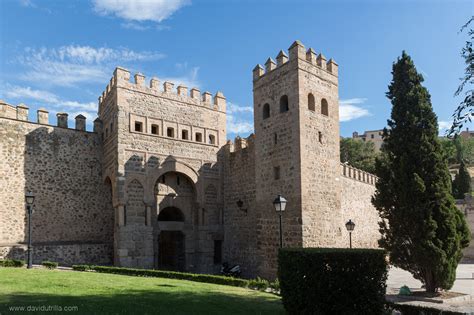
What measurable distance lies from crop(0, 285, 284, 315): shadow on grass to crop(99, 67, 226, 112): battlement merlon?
12965mm

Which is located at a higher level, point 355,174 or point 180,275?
point 355,174

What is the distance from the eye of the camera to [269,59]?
20.2 meters

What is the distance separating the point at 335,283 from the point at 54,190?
1682 centimetres

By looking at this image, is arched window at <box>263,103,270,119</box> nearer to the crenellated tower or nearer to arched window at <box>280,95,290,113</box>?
the crenellated tower

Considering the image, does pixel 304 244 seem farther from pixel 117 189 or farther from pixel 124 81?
pixel 124 81

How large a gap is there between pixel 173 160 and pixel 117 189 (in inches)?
Answer: 136

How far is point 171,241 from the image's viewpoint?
24.2m

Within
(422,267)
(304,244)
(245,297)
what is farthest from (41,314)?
(422,267)

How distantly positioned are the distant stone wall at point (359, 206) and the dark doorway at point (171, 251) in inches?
365

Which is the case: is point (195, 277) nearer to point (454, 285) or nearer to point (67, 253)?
point (67, 253)

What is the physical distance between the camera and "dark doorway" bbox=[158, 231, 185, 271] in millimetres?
22672

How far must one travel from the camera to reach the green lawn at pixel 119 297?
27.7 ft

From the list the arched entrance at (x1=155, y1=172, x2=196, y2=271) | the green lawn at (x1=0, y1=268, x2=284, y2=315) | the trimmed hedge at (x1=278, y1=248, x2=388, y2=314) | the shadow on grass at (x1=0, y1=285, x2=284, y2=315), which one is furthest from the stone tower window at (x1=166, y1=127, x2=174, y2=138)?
the trimmed hedge at (x1=278, y1=248, x2=388, y2=314)

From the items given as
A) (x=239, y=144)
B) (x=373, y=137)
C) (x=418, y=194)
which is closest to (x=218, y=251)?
(x=239, y=144)
